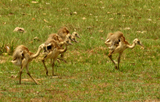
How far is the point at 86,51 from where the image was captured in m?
16.0

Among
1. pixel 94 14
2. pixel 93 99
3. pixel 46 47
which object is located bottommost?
pixel 93 99

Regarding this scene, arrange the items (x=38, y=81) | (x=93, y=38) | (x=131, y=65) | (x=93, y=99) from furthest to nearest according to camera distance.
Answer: (x=93, y=38), (x=131, y=65), (x=38, y=81), (x=93, y=99)

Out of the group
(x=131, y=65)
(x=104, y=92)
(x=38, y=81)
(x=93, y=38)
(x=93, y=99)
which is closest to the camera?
(x=93, y=99)

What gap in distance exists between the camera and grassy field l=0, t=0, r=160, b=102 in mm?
10474

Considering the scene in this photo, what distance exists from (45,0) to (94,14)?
3.70m

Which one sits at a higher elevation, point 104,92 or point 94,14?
point 94,14

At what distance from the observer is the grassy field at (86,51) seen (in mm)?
10474

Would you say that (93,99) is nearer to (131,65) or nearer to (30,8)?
(131,65)

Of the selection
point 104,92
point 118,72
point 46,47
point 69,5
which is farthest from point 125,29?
point 104,92

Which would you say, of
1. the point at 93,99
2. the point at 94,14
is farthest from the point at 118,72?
the point at 94,14

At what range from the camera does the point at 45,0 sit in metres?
23.9

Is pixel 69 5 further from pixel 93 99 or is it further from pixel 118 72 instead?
pixel 93 99

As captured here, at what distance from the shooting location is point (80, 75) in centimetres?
1276

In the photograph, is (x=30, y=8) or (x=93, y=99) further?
(x=30, y=8)
